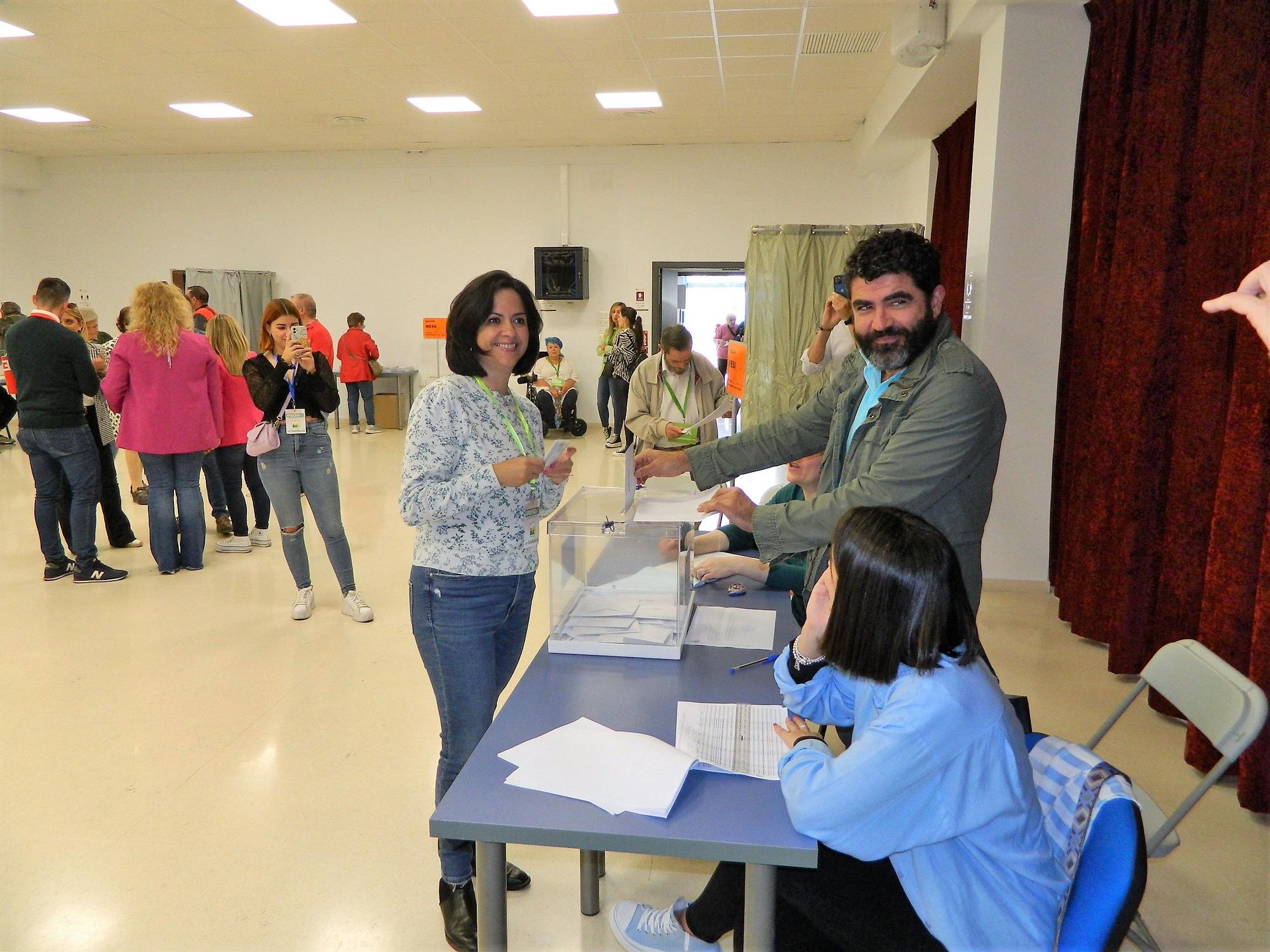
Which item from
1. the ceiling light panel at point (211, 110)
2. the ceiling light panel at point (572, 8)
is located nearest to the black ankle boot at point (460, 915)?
the ceiling light panel at point (572, 8)

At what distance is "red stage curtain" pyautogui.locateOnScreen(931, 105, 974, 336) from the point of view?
6.85m

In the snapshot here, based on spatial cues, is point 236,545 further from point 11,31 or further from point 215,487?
point 11,31

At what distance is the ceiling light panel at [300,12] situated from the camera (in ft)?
19.5

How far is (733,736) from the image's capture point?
1.62m

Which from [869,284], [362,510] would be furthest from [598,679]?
→ [362,510]

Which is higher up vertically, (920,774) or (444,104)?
(444,104)

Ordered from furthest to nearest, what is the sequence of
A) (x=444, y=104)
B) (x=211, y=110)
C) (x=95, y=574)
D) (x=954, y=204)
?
(x=211, y=110)
(x=444, y=104)
(x=954, y=204)
(x=95, y=574)

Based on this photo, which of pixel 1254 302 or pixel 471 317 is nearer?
pixel 1254 302

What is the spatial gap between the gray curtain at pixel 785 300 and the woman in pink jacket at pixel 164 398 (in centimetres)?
355

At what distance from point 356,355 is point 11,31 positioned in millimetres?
4872

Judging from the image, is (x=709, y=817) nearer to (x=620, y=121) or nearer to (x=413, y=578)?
(x=413, y=578)

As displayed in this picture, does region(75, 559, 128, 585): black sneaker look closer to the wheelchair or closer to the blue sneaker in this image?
the blue sneaker

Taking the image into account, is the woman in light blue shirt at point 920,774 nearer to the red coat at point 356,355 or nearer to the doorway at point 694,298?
the doorway at point 694,298

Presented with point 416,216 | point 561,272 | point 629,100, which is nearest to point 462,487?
point 629,100
